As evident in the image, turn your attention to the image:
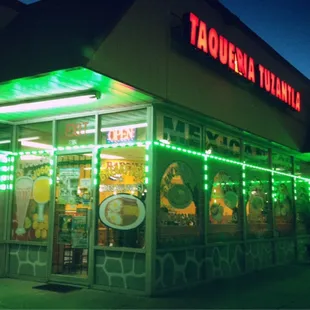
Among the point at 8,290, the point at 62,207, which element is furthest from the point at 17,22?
the point at 8,290

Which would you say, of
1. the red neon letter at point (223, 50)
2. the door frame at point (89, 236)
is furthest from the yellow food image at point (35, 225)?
the red neon letter at point (223, 50)

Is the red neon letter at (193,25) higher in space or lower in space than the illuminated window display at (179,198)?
higher

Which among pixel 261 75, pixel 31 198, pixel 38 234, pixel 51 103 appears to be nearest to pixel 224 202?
pixel 261 75

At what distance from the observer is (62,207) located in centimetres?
943

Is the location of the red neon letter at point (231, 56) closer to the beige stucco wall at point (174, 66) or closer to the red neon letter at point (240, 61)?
the red neon letter at point (240, 61)

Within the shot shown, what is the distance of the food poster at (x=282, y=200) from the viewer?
43.6ft

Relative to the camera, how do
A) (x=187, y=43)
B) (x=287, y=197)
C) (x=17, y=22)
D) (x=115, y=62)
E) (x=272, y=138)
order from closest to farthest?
(x=115, y=62) < (x=17, y=22) < (x=187, y=43) < (x=272, y=138) < (x=287, y=197)

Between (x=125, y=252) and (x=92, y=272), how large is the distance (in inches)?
32.5

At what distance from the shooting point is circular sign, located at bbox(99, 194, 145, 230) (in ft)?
27.4

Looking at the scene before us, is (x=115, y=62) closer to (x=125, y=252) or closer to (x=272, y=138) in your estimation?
(x=125, y=252)

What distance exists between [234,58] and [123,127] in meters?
3.44

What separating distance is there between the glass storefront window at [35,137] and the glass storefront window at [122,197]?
166 cm

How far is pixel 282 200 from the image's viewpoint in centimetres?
1372

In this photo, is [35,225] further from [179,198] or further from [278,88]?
[278,88]
